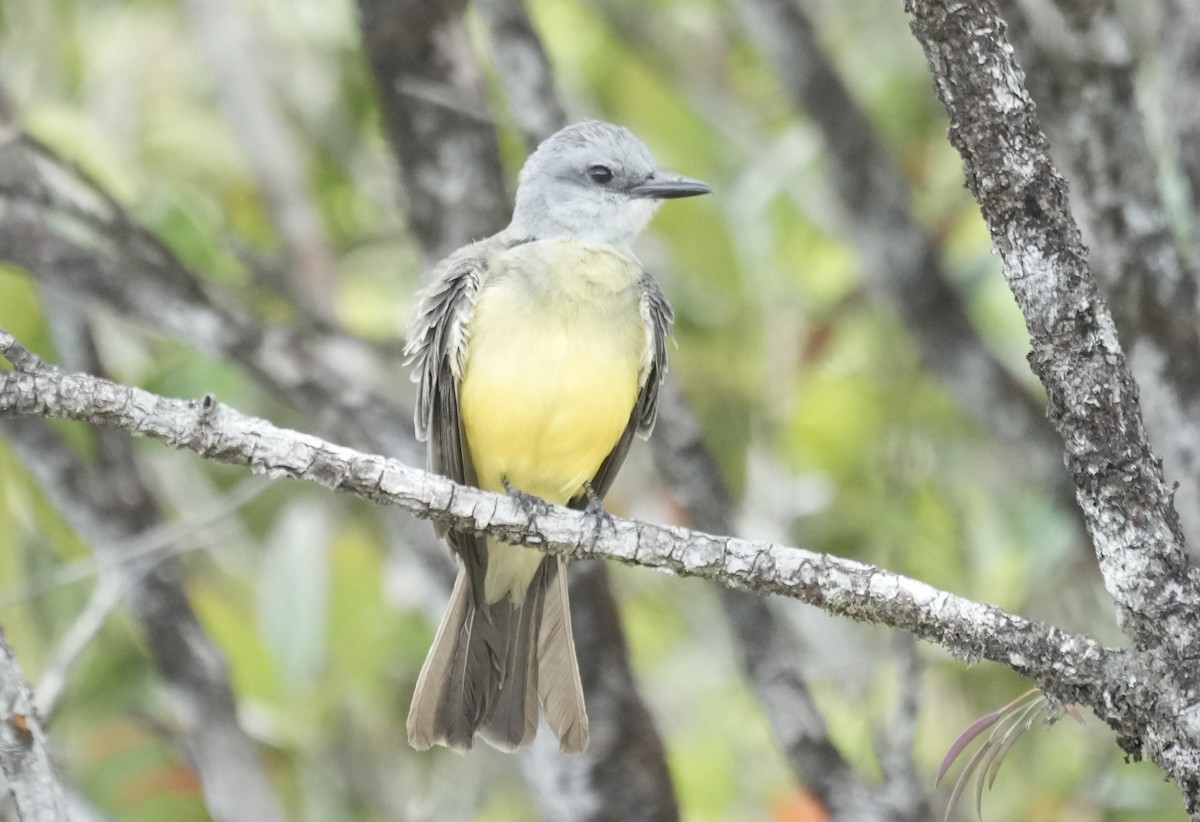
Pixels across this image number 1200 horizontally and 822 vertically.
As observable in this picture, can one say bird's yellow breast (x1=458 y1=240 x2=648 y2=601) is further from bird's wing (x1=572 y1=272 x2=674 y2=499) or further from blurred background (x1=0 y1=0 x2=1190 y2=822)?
blurred background (x1=0 y1=0 x2=1190 y2=822)

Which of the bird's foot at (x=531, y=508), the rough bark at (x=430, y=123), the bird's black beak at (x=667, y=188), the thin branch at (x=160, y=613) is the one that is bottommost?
the bird's foot at (x=531, y=508)

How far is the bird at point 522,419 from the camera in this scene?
4312 millimetres

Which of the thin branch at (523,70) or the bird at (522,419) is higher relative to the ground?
the thin branch at (523,70)

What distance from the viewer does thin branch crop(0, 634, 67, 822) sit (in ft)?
8.15

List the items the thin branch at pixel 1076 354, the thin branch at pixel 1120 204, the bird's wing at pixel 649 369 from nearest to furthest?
1. the thin branch at pixel 1076 354
2. the thin branch at pixel 1120 204
3. the bird's wing at pixel 649 369

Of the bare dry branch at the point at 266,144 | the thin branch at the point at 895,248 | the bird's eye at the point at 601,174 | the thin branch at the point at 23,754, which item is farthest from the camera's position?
the bare dry branch at the point at 266,144

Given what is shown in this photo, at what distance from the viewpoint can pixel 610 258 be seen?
4.80 metres

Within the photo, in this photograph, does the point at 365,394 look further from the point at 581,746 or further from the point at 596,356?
the point at 581,746

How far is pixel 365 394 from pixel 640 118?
6.92ft

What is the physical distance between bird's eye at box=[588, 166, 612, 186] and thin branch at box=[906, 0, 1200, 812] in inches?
98.6

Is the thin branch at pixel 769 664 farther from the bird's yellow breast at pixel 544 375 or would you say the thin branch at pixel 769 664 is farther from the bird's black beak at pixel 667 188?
the bird's black beak at pixel 667 188

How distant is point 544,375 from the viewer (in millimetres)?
4328

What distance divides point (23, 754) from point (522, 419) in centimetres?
205

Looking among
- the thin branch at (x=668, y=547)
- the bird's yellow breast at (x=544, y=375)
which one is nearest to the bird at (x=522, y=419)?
the bird's yellow breast at (x=544, y=375)
